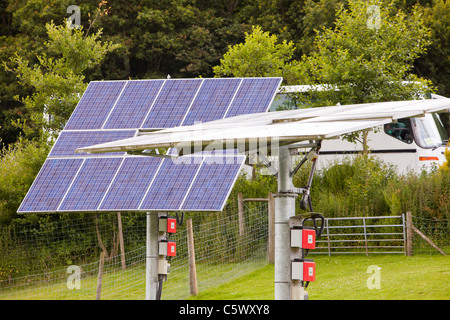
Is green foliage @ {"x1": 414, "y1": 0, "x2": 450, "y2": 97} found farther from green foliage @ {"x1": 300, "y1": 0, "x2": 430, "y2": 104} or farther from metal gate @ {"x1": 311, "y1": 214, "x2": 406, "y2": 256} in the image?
metal gate @ {"x1": 311, "y1": 214, "x2": 406, "y2": 256}

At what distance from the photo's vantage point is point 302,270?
855 centimetres

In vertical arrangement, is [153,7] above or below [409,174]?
above

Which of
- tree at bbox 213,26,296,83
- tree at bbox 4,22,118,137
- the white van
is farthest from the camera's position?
the white van

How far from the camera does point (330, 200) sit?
20594 mm

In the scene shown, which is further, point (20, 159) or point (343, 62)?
point (343, 62)

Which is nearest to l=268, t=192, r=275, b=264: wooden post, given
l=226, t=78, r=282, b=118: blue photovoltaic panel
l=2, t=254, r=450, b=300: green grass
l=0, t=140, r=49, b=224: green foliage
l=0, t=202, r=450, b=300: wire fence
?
l=0, t=202, r=450, b=300: wire fence

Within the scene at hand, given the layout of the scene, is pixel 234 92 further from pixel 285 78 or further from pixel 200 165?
pixel 285 78

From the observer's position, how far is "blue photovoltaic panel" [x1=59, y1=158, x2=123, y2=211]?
12.6m

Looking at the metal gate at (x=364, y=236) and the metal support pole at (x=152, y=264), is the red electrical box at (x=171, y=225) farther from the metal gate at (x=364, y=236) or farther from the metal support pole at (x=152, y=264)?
the metal gate at (x=364, y=236)

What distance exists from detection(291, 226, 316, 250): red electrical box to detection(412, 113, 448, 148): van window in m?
16.9

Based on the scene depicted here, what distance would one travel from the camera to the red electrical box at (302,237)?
8.55 metres

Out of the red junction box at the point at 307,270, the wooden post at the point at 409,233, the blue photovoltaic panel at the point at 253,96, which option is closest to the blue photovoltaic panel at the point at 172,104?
the blue photovoltaic panel at the point at 253,96

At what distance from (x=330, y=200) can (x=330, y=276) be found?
14.0 ft

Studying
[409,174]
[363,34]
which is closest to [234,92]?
[409,174]
